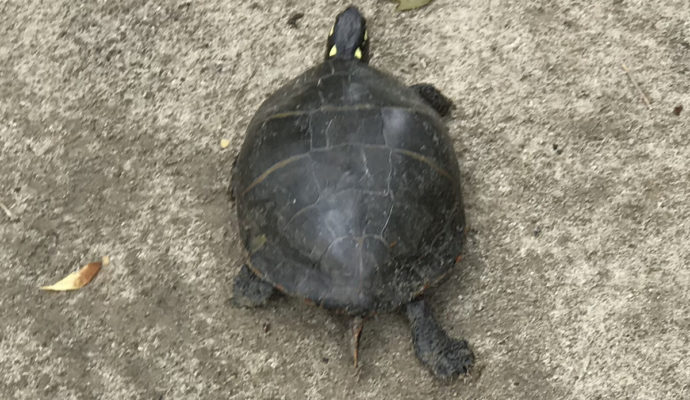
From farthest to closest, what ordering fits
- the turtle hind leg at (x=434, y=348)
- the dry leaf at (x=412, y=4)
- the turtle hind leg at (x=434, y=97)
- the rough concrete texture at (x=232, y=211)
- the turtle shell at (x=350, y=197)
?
the dry leaf at (x=412, y=4) → the turtle hind leg at (x=434, y=97) → the rough concrete texture at (x=232, y=211) → the turtle hind leg at (x=434, y=348) → the turtle shell at (x=350, y=197)

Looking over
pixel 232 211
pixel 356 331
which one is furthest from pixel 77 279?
pixel 356 331

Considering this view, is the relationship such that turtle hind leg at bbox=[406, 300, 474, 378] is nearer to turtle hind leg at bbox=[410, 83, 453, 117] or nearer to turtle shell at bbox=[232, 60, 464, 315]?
turtle shell at bbox=[232, 60, 464, 315]

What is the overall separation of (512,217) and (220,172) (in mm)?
1488

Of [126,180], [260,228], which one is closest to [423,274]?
[260,228]

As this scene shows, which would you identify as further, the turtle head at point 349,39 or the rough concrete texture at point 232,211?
the turtle head at point 349,39

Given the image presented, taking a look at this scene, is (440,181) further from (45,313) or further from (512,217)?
(45,313)

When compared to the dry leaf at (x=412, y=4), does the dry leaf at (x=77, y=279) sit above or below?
below

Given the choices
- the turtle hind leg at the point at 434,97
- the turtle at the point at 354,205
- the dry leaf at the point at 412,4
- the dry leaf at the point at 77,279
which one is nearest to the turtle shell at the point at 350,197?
the turtle at the point at 354,205

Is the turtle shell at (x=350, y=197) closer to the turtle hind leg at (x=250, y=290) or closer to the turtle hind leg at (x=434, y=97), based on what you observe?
the turtle hind leg at (x=250, y=290)

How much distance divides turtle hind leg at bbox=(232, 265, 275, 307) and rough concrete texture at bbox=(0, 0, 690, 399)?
0.09 m

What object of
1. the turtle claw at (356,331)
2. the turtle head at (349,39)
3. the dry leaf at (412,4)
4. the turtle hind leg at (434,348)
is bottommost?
the turtle hind leg at (434,348)

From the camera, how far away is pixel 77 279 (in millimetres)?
3105

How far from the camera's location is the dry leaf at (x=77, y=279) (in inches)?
122

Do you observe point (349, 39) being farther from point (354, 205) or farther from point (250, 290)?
point (250, 290)
